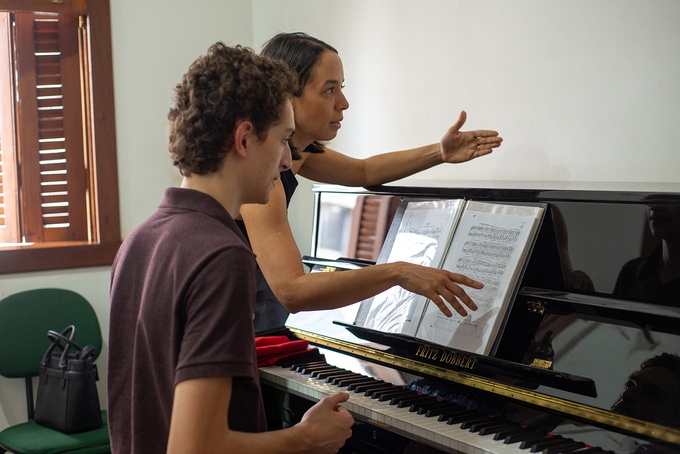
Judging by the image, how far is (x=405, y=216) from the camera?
221 cm

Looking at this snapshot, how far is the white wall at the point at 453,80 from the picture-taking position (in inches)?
85.5

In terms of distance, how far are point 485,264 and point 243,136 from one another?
89cm

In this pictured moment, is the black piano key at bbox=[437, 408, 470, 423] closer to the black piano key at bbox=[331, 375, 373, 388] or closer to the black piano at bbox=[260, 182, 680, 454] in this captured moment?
the black piano at bbox=[260, 182, 680, 454]

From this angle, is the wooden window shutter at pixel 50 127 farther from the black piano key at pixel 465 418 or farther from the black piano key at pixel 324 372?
the black piano key at pixel 465 418

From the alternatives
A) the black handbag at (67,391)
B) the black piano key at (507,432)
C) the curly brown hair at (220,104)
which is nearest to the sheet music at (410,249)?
the black piano key at (507,432)

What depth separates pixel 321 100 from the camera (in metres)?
2.11

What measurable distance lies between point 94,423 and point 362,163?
5.06 feet

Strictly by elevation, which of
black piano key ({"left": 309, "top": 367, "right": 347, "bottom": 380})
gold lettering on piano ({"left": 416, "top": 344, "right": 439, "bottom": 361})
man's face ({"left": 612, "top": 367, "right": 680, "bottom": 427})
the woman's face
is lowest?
black piano key ({"left": 309, "top": 367, "right": 347, "bottom": 380})

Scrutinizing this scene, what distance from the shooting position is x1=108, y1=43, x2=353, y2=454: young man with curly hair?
106 centimetres

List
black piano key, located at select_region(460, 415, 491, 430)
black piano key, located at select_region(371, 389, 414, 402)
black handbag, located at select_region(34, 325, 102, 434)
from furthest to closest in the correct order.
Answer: black handbag, located at select_region(34, 325, 102, 434)
black piano key, located at select_region(371, 389, 414, 402)
black piano key, located at select_region(460, 415, 491, 430)

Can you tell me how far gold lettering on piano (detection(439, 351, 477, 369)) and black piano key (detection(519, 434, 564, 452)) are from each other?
11.1 inches

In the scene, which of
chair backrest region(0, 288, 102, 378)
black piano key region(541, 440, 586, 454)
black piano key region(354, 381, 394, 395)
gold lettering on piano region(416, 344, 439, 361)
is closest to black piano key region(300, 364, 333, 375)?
black piano key region(354, 381, 394, 395)

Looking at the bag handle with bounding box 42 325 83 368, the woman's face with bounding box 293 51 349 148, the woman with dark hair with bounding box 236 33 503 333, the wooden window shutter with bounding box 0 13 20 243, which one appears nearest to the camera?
the woman with dark hair with bounding box 236 33 503 333

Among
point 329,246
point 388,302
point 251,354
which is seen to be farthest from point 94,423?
point 251,354
